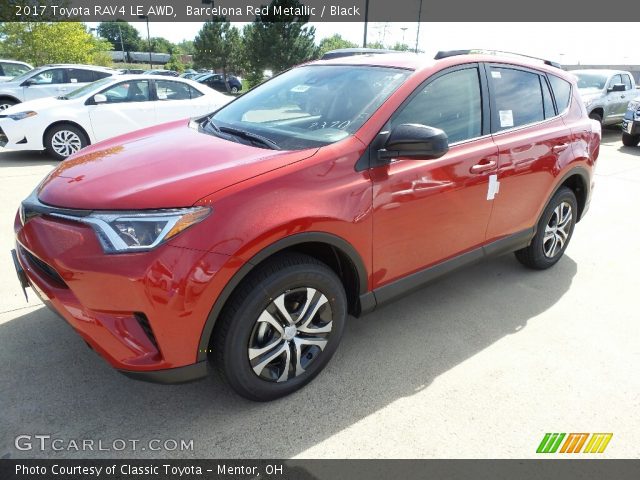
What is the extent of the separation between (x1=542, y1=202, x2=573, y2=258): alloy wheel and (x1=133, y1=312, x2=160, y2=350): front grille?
3.21 m

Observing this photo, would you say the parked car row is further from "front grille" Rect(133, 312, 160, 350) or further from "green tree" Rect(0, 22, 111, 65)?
"green tree" Rect(0, 22, 111, 65)

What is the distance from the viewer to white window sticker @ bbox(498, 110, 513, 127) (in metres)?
3.23

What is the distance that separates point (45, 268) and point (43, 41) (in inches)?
883

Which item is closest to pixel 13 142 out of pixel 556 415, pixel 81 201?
pixel 81 201

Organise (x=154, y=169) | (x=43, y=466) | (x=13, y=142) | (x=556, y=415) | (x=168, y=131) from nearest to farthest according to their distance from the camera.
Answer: (x=43, y=466), (x=154, y=169), (x=556, y=415), (x=168, y=131), (x=13, y=142)

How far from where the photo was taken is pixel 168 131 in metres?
3.05

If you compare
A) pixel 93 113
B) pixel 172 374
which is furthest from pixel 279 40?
pixel 172 374

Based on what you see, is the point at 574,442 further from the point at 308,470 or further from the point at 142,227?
the point at 142,227

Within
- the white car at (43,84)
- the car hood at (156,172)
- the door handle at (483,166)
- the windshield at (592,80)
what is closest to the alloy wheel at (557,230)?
the door handle at (483,166)

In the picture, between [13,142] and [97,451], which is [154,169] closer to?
[97,451]

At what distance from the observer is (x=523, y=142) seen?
3295 millimetres

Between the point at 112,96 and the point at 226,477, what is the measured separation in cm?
745

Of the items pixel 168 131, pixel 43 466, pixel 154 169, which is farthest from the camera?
pixel 168 131

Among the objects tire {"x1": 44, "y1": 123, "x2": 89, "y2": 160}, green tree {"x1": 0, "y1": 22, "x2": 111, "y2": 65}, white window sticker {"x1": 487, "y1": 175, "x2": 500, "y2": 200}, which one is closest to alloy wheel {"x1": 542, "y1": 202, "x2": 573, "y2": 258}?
white window sticker {"x1": 487, "y1": 175, "x2": 500, "y2": 200}
